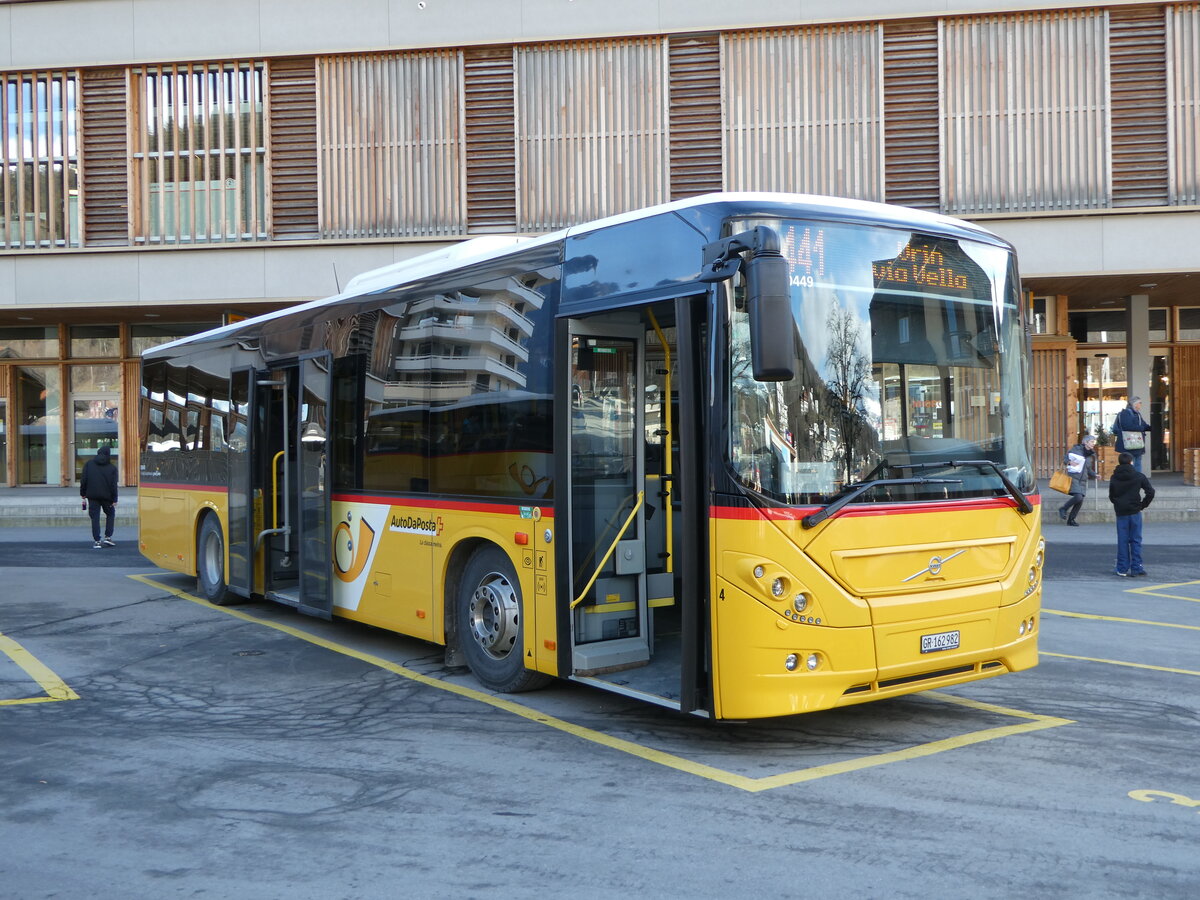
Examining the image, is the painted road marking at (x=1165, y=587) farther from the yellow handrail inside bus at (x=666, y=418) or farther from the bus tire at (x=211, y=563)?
the bus tire at (x=211, y=563)

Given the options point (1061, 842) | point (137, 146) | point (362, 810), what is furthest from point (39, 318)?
point (1061, 842)

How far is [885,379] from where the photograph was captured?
610 centimetres

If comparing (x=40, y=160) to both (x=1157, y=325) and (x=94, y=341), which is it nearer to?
(x=94, y=341)

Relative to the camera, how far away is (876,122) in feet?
70.9

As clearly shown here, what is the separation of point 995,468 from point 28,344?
2661 centimetres

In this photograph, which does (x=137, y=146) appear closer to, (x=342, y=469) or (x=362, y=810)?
(x=342, y=469)

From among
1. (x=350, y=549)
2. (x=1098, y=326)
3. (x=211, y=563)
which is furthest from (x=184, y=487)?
(x=1098, y=326)

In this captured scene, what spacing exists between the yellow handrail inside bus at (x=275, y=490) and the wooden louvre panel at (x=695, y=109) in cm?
1316

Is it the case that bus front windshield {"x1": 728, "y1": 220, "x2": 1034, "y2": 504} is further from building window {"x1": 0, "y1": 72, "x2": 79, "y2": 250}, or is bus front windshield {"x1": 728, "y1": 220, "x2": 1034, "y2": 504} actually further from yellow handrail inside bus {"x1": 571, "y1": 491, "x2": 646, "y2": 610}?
building window {"x1": 0, "y1": 72, "x2": 79, "y2": 250}

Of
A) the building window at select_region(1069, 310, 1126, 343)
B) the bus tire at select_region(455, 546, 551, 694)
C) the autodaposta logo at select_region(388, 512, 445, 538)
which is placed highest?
the building window at select_region(1069, 310, 1126, 343)

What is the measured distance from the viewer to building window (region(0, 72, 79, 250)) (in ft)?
79.2

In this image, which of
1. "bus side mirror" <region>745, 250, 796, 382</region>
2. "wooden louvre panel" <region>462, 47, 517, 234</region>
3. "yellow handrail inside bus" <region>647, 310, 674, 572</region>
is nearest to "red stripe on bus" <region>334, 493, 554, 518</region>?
"yellow handrail inside bus" <region>647, 310, 674, 572</region>

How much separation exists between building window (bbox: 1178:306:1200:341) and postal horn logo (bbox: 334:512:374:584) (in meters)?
23.0

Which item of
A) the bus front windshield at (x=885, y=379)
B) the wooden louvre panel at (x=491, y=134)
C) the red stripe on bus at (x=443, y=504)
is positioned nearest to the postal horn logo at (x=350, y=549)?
the red stripe on bus at (x=443, y=504)
